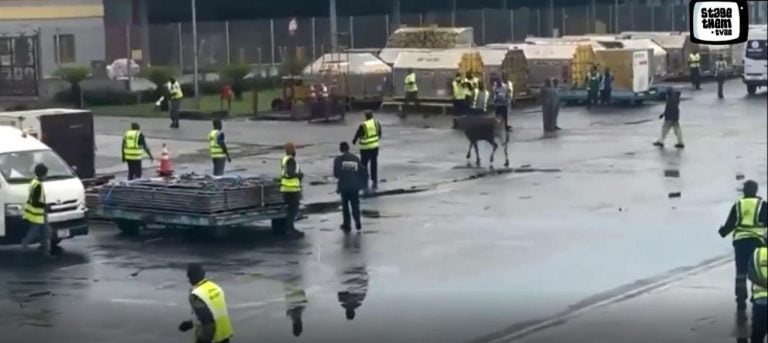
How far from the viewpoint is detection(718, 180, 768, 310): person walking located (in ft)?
49.6

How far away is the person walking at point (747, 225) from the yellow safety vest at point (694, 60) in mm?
39902

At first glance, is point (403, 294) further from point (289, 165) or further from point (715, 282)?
point (289, 165)

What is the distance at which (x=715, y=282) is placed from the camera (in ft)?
58.6

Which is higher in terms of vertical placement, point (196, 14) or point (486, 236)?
point (196, 14)

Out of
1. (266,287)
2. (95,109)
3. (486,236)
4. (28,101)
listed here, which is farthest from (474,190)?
(95,109)

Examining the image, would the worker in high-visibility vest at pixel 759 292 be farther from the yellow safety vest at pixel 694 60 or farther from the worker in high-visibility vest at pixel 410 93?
the yellow safety vest at pixel 694 60

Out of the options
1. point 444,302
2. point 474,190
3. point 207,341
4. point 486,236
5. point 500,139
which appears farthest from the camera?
point 500,139

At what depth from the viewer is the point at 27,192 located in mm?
22344

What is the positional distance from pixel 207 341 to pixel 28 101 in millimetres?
26129

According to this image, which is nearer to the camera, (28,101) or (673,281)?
(673,281)

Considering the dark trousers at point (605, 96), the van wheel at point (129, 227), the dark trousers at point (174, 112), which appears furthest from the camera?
the dark trousers at point (605, 96)

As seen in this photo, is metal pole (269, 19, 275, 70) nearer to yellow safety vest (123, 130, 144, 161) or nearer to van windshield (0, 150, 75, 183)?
yellow safety vest (123, 130, 144, 161)

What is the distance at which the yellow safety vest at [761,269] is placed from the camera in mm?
13133

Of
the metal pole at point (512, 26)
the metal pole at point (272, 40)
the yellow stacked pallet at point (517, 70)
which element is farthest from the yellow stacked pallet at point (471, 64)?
the metal pole at point (512, 26)
